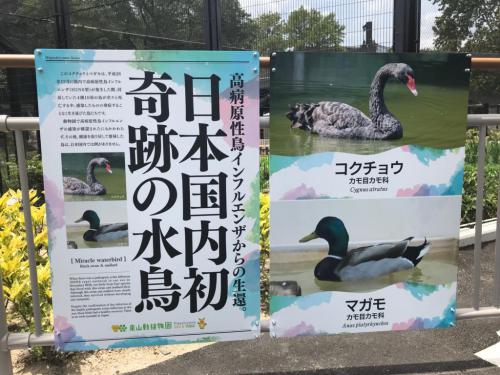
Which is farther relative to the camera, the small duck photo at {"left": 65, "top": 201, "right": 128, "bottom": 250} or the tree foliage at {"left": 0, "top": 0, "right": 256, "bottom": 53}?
the tree foliage at {"left": 0, "top": 0, "right": 256, "bottom": 53}

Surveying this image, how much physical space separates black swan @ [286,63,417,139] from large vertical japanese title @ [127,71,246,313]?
0.90 ft

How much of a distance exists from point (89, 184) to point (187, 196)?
1.27 ft

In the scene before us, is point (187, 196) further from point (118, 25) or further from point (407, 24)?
point (118, 25)

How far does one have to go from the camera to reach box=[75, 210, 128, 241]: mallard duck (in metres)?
1.94

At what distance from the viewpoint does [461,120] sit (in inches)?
82.4

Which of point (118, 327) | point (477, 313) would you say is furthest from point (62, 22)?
point (477, 313)

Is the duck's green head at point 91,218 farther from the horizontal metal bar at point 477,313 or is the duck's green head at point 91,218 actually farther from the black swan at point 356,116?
the horizontal metal bar at point 477,313

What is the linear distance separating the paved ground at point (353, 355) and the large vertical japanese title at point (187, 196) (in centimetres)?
53

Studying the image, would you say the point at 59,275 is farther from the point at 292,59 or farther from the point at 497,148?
the point at 497,148

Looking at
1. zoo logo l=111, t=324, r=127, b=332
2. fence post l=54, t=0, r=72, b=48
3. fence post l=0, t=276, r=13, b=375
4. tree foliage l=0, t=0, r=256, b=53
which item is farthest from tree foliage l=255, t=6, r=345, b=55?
fence post l=0, t=276, r=13, b=375

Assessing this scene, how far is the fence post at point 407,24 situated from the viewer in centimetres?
302

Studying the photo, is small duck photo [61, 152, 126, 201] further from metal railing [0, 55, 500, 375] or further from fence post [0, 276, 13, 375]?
fence post [0, 276, 13, 375]

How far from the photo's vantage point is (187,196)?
1969 mm

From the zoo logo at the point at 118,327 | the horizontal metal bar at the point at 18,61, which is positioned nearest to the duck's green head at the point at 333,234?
the zoo logo at the point at 118,327
